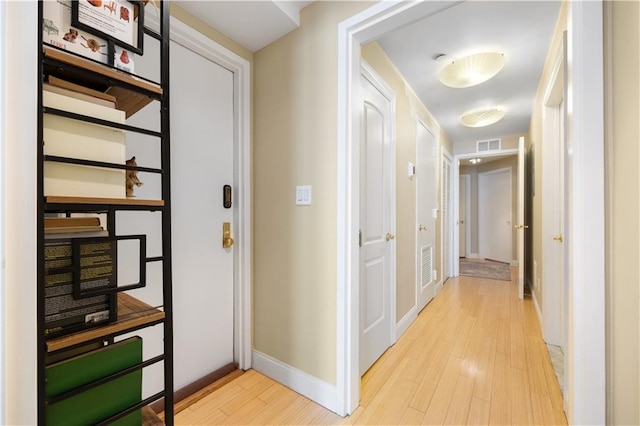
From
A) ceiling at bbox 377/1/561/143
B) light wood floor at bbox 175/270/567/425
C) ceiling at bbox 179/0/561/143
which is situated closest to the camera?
light wood floor at bbox 175/270/567/425

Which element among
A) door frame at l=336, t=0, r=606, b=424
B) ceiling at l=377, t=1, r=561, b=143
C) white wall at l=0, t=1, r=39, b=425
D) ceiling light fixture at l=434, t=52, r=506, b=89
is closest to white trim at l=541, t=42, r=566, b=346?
ceiling at l=377, t=1, r=561, b=143

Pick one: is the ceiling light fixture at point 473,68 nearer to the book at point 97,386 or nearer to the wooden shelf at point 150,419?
the book at point 97,386

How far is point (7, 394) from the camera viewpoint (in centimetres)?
54

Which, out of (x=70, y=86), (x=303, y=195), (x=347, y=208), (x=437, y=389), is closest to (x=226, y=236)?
(x=303, y=195)

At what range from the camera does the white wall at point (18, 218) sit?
54 centimetres

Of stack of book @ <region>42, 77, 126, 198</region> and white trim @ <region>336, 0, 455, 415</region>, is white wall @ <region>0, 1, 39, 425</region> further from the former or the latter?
white trim @ <region>336, 0, 455, 415</region>

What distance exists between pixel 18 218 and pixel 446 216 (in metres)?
4.79

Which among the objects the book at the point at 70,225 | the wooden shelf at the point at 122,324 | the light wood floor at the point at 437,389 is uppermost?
the book at the point at 70,225

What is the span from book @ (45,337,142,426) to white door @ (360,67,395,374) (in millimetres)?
1231

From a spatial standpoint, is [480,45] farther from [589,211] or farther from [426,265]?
[426,265]

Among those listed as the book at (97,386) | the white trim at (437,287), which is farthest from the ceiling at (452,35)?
the white trim at (437,287)

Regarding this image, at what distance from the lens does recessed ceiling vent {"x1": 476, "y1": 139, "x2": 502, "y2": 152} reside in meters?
4.46

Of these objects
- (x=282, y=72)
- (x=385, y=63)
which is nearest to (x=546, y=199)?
(x=385, y=63)

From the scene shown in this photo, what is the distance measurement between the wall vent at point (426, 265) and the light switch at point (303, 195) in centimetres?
191
